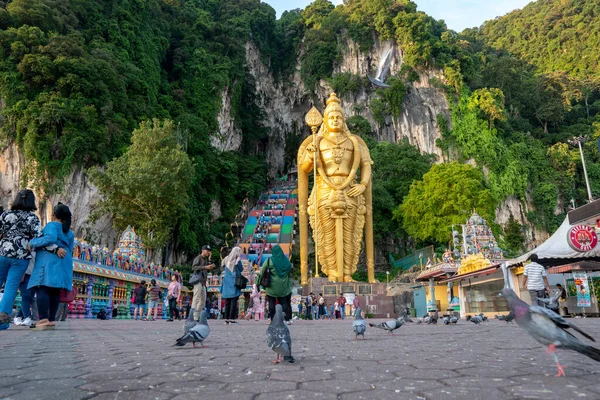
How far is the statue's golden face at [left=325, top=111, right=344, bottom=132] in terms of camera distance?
556 inches

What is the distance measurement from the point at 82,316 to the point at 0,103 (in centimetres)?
1463

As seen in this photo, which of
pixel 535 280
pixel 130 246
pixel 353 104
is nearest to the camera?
pixel 535 280

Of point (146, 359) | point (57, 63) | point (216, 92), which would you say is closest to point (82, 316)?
point (146, 359)

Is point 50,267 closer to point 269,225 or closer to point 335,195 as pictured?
point 335,195

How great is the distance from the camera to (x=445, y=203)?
23.9m

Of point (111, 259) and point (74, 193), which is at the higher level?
point (74, 193)

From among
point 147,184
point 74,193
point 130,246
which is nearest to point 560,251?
point 130,246

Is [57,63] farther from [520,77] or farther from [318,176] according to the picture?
[520,77]

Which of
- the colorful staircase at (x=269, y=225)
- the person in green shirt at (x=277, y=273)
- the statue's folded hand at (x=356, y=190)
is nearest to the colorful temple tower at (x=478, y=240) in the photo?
the statue's folded hand at (x=356, y=190)

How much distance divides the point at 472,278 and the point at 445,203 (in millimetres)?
11286

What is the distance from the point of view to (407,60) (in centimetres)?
3747

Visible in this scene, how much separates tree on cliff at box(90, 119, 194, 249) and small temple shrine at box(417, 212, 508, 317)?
35.6 feet

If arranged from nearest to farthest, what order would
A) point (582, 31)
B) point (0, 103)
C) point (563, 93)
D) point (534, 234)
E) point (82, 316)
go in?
point (82, 316) → point (0, 103) → point (534, 234) → point (563, 93) → point (582, 31)

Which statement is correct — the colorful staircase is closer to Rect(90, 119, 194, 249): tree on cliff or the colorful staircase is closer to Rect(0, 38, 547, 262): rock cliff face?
Rect(0, 38, 547, 262): rock cliff face
